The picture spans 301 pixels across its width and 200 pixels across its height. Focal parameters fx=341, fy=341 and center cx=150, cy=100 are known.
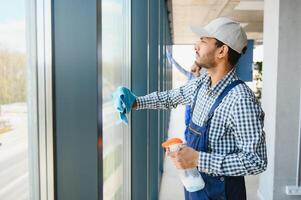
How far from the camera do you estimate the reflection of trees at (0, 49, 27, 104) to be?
0.80 m

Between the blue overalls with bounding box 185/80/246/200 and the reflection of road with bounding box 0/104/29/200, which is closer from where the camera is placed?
the reflection of road with bounding box 0/104/29/200

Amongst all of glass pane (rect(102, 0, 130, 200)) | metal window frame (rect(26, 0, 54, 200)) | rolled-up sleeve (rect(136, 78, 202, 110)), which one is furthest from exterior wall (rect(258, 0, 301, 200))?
metal window frame (rect(26, 0, 54, 200))

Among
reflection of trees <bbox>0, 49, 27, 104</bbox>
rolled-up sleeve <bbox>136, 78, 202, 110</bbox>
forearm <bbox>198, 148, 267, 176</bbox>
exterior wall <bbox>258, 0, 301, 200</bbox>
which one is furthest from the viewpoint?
exterior wall <bbox>258, 0, 301, 200</bbox>

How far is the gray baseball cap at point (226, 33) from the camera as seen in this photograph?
5.49 feet

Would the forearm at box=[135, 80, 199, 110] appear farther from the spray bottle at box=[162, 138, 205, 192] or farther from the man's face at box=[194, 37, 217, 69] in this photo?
the spray bottle at box=[162, 138, 205, 192]

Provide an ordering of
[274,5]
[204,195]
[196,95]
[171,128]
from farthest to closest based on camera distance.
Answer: [171,128], [274,5], [196,95], [204,195]

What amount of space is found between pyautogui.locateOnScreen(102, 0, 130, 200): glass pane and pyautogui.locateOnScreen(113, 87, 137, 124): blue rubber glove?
0.13ft

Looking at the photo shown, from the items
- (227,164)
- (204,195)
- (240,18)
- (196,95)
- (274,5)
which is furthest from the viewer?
(240,18)

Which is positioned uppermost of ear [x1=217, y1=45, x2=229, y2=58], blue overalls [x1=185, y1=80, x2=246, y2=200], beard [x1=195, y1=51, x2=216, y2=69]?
ear [x1=217, y1=45, x2=229, y2=58]

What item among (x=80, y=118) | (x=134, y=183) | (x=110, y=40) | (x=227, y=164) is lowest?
(x=134, y=183)

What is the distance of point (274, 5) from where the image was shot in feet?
11.6

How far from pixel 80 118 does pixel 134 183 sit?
4.96ft

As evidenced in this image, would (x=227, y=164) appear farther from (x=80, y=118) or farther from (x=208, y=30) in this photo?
(x=80, y=118)

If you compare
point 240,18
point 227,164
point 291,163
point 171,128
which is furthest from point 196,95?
point 240,18
